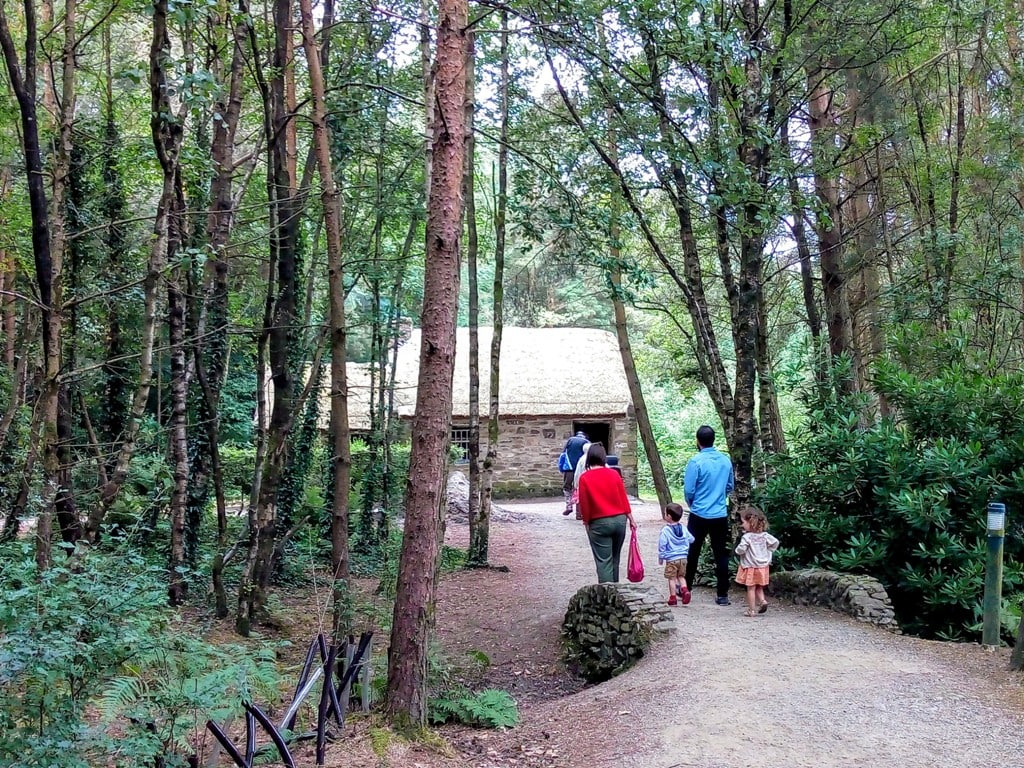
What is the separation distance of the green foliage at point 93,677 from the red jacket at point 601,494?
450 cm

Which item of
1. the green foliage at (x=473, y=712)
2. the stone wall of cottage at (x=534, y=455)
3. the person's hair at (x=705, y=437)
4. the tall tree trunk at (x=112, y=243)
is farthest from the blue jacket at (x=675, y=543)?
the stone wall of cottage at (x=534, y=455)

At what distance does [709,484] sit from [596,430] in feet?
55.0

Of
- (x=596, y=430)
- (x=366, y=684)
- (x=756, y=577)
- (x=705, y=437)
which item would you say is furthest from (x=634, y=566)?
(x=596, y=430)

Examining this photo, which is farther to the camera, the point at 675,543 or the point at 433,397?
the point at 675,543

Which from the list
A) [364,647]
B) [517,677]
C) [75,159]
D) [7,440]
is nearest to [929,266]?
[517,677]

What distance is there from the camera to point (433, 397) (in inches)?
197

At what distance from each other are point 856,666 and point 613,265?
428cm

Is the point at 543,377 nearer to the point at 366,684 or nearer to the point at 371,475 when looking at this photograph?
the point at 371,475

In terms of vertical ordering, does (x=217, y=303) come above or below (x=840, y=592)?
above

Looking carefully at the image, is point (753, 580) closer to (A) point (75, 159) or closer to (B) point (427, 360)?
(B) point (427, 360)

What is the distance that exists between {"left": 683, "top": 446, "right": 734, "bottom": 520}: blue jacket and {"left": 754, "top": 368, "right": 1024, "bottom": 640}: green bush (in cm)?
124

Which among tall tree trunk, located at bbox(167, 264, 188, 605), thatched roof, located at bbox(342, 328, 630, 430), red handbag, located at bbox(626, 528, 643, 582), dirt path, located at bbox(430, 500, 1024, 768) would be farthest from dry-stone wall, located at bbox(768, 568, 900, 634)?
thatched roof, located at bbox(342, 328, 630, 430)

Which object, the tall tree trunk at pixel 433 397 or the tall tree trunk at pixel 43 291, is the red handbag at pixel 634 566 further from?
the tall tree trunk at pixel 43 291

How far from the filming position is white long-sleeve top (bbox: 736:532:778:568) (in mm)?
7578
